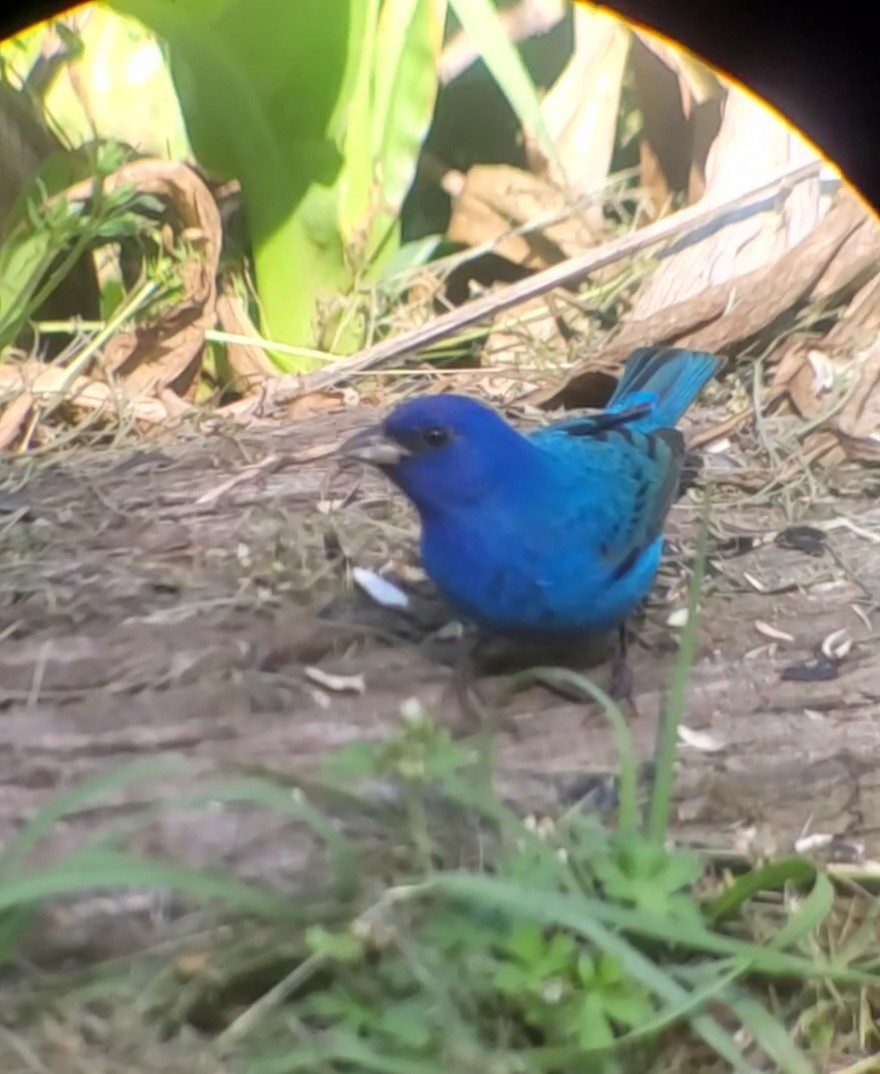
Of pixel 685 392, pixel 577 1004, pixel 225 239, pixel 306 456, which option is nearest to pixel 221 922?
pixel 577 1004

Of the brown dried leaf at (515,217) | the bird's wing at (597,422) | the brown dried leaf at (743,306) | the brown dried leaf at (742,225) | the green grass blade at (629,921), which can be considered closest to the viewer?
the green grass blade at (629,921)

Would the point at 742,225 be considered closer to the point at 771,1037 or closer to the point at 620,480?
the point at 620,480

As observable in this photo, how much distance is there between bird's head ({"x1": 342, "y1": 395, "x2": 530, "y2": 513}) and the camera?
1.53 meters

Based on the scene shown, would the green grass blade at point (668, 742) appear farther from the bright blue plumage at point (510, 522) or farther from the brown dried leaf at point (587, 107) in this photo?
the brown dried leaf at point (587, 107)

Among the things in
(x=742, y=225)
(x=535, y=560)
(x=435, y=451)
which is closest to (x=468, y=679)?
(x=535, y=560)

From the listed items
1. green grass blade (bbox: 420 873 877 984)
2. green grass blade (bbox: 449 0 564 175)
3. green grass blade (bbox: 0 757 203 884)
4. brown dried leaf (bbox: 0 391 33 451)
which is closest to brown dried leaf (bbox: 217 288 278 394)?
brown dried leaf (bbox: 0 391 33 451)

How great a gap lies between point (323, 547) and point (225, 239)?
787mm

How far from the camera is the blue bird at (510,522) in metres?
1.53

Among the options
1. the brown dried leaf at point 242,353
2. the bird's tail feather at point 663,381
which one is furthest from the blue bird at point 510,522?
the brown dried leaf at point 242,353

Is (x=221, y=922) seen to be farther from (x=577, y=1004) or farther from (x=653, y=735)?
(x=653, y=735)

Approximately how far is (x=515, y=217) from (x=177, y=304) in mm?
658

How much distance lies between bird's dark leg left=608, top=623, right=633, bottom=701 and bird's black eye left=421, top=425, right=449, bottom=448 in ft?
1.11

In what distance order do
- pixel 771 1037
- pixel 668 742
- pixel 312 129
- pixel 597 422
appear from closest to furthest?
pixel 771 1037 < pixel 668 742 < pixel 597 422 < pixel 312 129

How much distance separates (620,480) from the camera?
5.47ft
